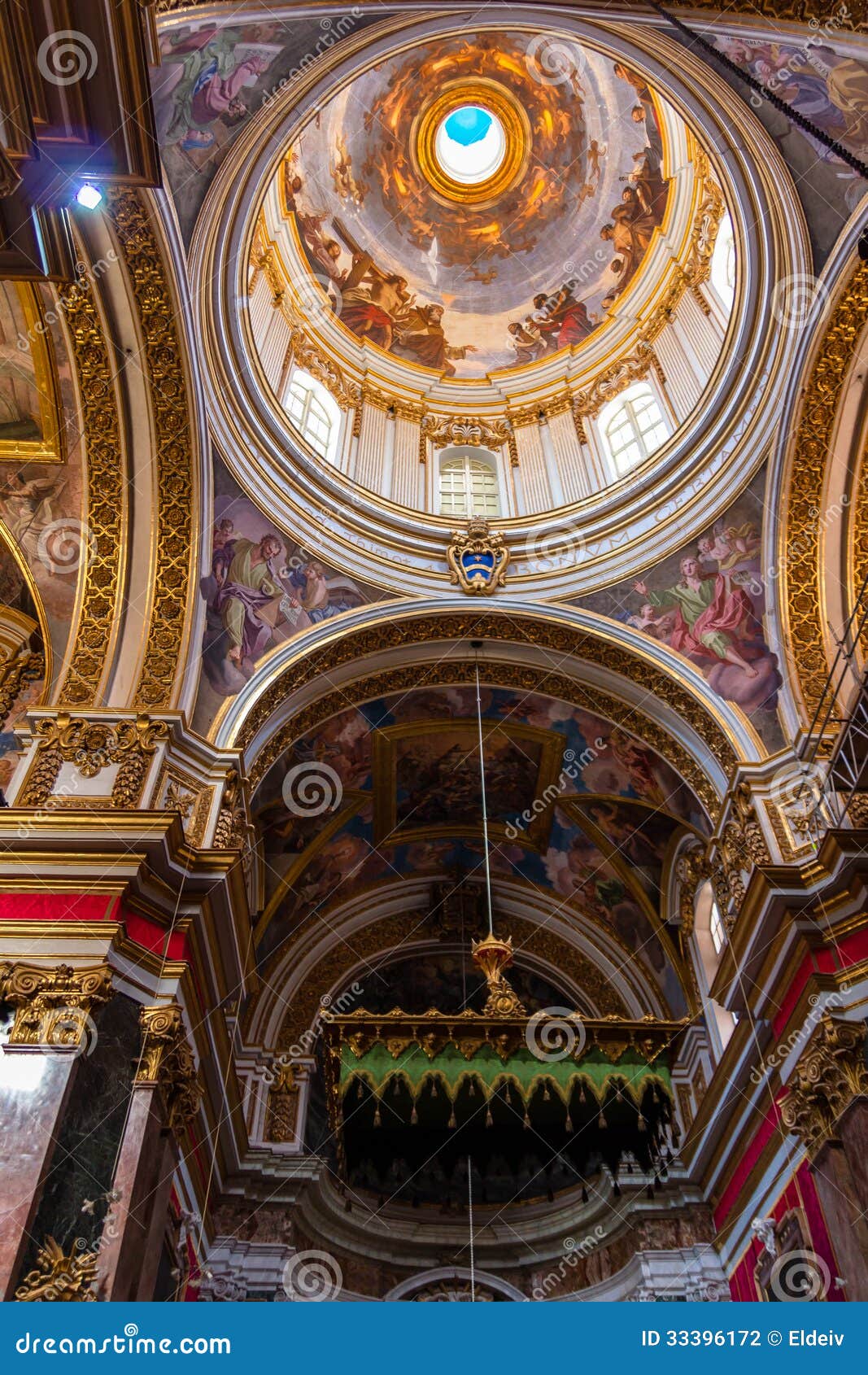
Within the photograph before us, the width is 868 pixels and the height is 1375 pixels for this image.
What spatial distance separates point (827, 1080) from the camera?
8359mm

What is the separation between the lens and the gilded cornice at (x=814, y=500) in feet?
35.8

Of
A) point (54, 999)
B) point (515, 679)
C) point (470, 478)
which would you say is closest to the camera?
point (54, 999)

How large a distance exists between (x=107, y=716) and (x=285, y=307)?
761 centimetres

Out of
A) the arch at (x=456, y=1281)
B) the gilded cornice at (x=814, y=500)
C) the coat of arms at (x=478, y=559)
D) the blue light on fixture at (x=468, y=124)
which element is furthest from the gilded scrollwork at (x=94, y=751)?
the blue light on fixture at (x=468, y=124)

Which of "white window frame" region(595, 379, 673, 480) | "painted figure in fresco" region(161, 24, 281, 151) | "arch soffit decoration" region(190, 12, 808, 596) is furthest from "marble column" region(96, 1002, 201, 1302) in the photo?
"white window frame" region(595, 379, 673, 480)

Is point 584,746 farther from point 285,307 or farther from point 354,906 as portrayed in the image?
point 285,307

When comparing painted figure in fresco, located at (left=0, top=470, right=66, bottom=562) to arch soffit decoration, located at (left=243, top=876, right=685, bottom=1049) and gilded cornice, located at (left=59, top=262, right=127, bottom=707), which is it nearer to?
gilded cornice, located at (left=59, top=262, right=127, bottom=707)

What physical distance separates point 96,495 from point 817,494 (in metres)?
8.11

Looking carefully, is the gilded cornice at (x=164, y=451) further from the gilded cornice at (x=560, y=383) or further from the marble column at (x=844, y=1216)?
the marble column at (x=844, y=1216)

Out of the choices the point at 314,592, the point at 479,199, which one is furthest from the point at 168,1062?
the point at 479,199

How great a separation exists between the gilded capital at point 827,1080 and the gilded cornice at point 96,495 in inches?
296

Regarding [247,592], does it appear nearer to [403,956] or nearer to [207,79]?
[207,79]

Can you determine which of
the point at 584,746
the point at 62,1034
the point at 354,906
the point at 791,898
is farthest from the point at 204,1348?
the point at 354,906

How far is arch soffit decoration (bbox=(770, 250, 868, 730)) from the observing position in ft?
35.7
